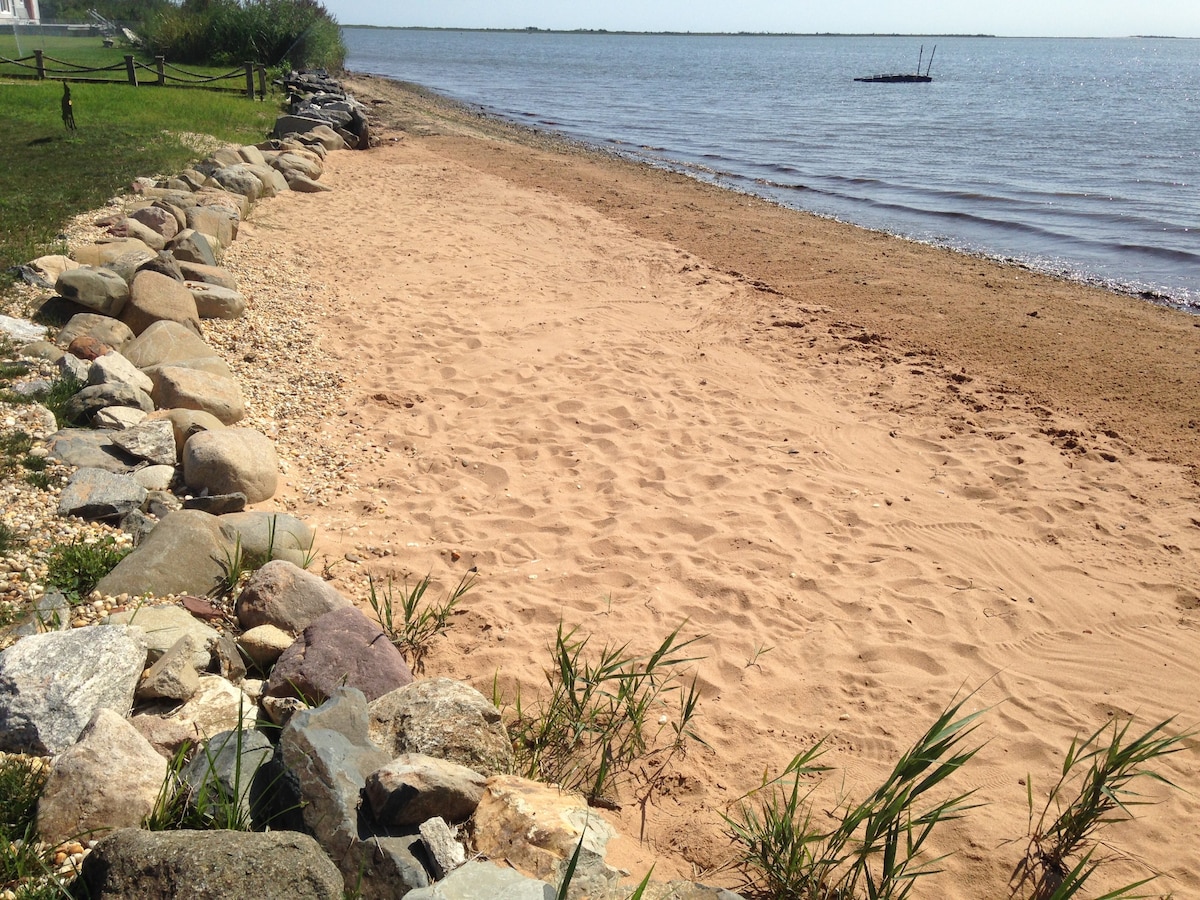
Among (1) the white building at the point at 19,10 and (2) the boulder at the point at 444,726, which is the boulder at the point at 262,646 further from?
(1) the white building at the point at 19,10

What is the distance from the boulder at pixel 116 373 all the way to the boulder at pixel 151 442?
56 centimetres

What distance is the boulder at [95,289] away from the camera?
20.2 feet

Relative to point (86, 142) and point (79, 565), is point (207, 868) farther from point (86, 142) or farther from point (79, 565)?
point (86, 142)

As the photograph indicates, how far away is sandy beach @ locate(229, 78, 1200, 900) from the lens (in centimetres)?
373

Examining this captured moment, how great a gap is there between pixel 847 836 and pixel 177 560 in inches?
116

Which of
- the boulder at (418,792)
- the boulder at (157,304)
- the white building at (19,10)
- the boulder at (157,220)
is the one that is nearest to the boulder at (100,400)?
the boulder at (157,304)

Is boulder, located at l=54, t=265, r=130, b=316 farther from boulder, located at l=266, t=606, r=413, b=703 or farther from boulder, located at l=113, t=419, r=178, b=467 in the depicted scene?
boulder, located at l=266, t=606, r=413, b=703

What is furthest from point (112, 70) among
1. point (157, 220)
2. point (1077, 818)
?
point (1077, 818)

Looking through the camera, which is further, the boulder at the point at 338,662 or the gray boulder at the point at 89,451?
the gray boulder at the point at 89,451

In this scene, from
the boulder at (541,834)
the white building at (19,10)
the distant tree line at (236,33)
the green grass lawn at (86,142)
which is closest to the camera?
the boulder at (541,834)

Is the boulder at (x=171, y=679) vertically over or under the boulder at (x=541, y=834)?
over

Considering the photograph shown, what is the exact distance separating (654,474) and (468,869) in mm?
3538

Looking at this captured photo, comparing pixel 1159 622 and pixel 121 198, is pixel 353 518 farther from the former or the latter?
pixel 121 198

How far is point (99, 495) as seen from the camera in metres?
4.21
